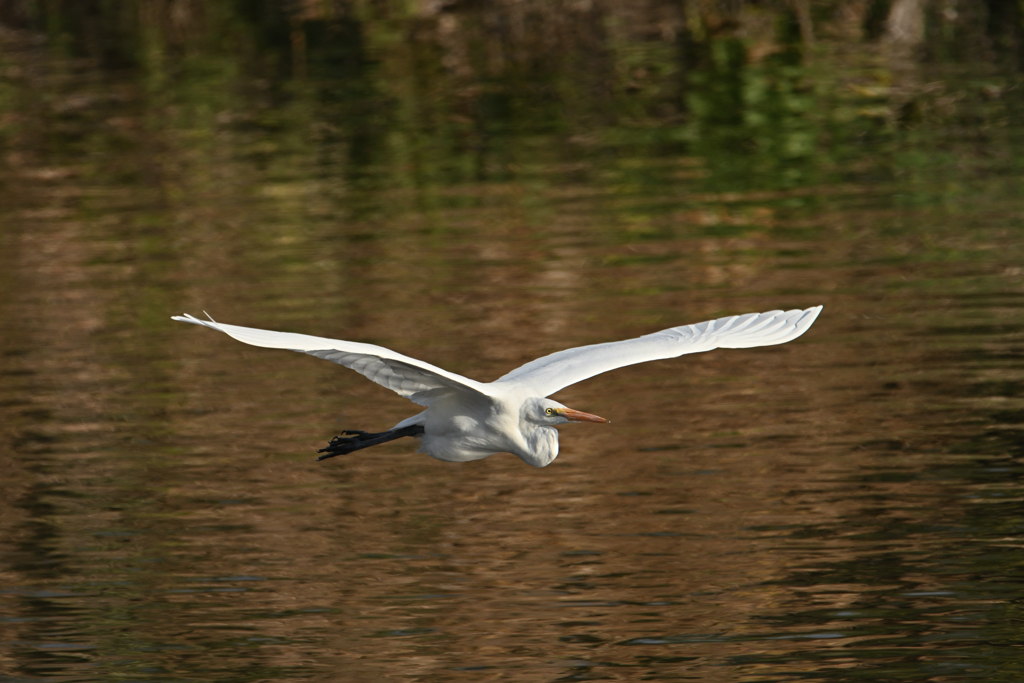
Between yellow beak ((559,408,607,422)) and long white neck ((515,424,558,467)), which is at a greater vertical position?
yellow beak ((559,408,607,422))

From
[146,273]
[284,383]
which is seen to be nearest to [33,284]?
[146,273]

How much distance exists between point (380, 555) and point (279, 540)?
73 cm

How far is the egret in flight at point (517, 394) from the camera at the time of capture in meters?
7.43

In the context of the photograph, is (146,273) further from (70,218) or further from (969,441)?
(969,441)

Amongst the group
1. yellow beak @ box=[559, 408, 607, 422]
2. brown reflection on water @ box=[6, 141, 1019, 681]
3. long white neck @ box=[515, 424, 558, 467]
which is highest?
yellow beak @ box=[559, 408, 607, 422]

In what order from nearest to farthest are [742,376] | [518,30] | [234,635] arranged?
[234,635] < [742,376] < [518,30]

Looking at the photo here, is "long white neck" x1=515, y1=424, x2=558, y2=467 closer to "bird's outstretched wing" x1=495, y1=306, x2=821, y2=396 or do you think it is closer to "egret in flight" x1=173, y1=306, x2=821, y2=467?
"egret in flight" x1=173, y1=306, x2=821, y2=467

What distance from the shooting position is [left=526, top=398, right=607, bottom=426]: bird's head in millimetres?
7500

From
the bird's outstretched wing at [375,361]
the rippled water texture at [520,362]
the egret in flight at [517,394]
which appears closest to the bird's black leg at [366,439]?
the egret in flight at [517,394]

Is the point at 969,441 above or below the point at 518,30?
below

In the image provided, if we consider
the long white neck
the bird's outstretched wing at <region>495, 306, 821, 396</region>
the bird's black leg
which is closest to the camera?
the long white neck

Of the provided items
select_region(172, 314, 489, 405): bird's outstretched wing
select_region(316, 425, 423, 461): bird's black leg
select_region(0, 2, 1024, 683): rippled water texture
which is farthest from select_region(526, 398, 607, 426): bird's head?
select_region(0, 2, 1024, 683): rippled water texture

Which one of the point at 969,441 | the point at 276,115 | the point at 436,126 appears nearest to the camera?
the point at 969,441

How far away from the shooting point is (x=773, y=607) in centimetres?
874
